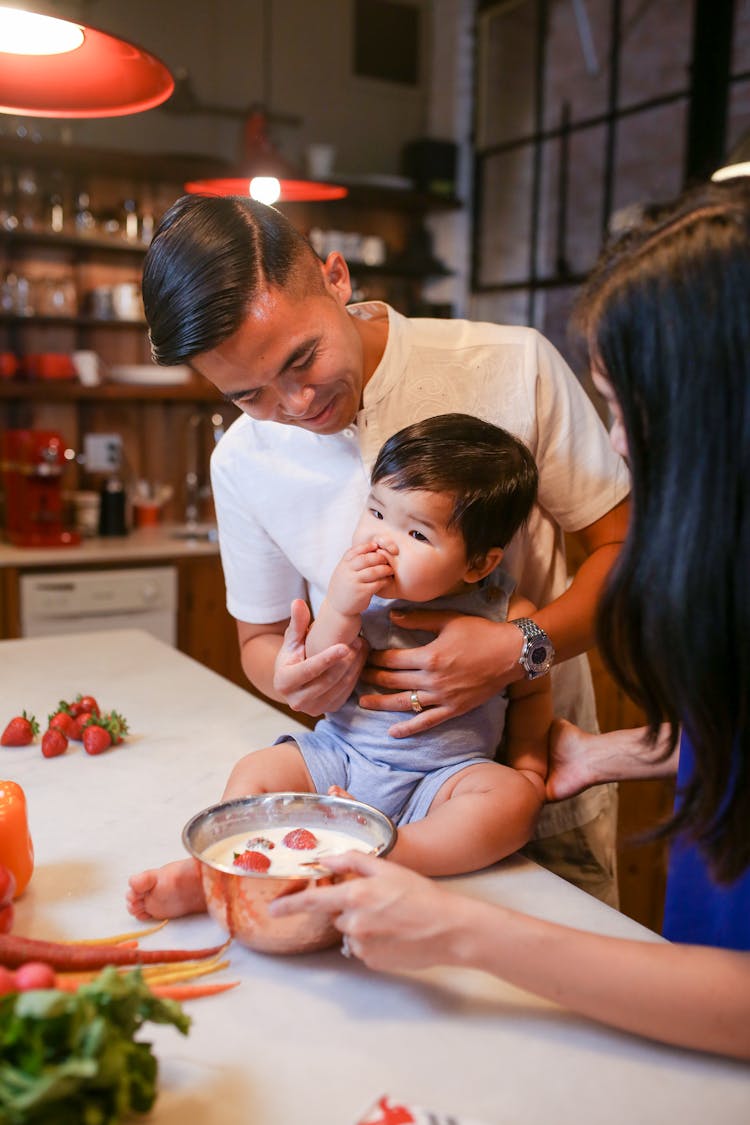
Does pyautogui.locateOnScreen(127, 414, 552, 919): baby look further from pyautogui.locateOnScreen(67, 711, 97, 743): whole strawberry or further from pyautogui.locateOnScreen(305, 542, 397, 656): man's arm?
pyautogui.locateOnScreen(67, 711, 97, 743): whole strawberry

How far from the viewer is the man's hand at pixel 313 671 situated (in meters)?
1.37

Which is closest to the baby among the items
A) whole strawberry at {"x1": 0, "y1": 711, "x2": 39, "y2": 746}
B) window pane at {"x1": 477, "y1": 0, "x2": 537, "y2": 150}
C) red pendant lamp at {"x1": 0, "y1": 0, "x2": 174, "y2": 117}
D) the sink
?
whole strawberry at {"x1": 0, "y1": 711, "x2": 39, "y2": 746}

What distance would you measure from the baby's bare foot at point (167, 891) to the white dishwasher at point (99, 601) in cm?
291

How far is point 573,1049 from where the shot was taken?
914 mm

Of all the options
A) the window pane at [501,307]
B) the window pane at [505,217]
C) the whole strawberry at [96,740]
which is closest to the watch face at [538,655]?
the whole strawberry at [96,740]

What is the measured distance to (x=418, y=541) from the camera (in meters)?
1.41

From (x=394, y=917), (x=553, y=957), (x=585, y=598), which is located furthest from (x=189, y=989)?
(x=585, y=598)

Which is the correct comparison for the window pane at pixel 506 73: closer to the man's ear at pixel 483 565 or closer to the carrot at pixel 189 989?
the man's ear at pixel 483 565

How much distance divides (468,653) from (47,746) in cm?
73

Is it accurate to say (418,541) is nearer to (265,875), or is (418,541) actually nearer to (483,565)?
(483,565)

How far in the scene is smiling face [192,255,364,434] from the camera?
136 centimetres

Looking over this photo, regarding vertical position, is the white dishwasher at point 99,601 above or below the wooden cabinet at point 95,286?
below

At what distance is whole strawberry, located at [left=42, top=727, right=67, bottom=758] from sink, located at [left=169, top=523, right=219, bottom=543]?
2.78 m

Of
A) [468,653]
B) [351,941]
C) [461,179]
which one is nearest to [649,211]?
[468,653]
